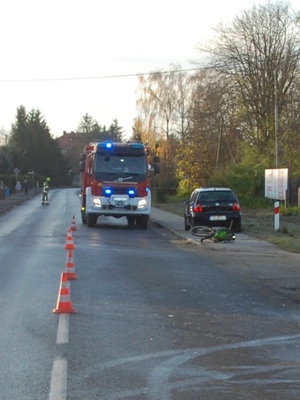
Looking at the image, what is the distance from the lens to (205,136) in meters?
56.0

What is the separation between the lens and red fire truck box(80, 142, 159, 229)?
30281 mm

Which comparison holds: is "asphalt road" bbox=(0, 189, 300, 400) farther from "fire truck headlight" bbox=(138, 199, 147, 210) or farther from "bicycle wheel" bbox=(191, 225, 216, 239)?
"fire truck headlight" bbox=(138, 199, 147, 210)

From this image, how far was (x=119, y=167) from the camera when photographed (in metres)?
30.4

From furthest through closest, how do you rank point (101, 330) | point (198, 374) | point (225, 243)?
1. point (225, 243)
2. point (101, 330)
3. point (198, 374)

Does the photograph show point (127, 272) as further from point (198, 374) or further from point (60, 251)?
point (198, 374)

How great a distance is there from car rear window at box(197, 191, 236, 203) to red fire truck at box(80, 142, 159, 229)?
3.78 metres

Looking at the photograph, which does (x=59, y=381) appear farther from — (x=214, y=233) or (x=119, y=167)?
(x=119, y=167)

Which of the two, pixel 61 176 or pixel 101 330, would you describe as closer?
pixel 101 330

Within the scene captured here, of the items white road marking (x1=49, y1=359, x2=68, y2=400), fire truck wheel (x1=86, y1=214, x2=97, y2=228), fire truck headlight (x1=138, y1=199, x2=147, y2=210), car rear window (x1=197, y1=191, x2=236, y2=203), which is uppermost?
car rear window (x1=197, y1=191, x2=236, y2=203)

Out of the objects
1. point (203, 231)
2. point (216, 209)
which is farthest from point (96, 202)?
point (203, 231)

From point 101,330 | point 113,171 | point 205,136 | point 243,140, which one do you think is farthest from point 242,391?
point 205,136

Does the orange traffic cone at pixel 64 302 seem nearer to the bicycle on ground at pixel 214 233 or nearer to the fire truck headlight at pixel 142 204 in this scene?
the bicycle on ground at pixel 214 233

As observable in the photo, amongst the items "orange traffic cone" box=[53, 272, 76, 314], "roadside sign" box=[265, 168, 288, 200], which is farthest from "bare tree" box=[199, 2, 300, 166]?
"orange traffic cone" box=[53, 272, 76, 314]

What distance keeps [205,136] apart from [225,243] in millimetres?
32909
